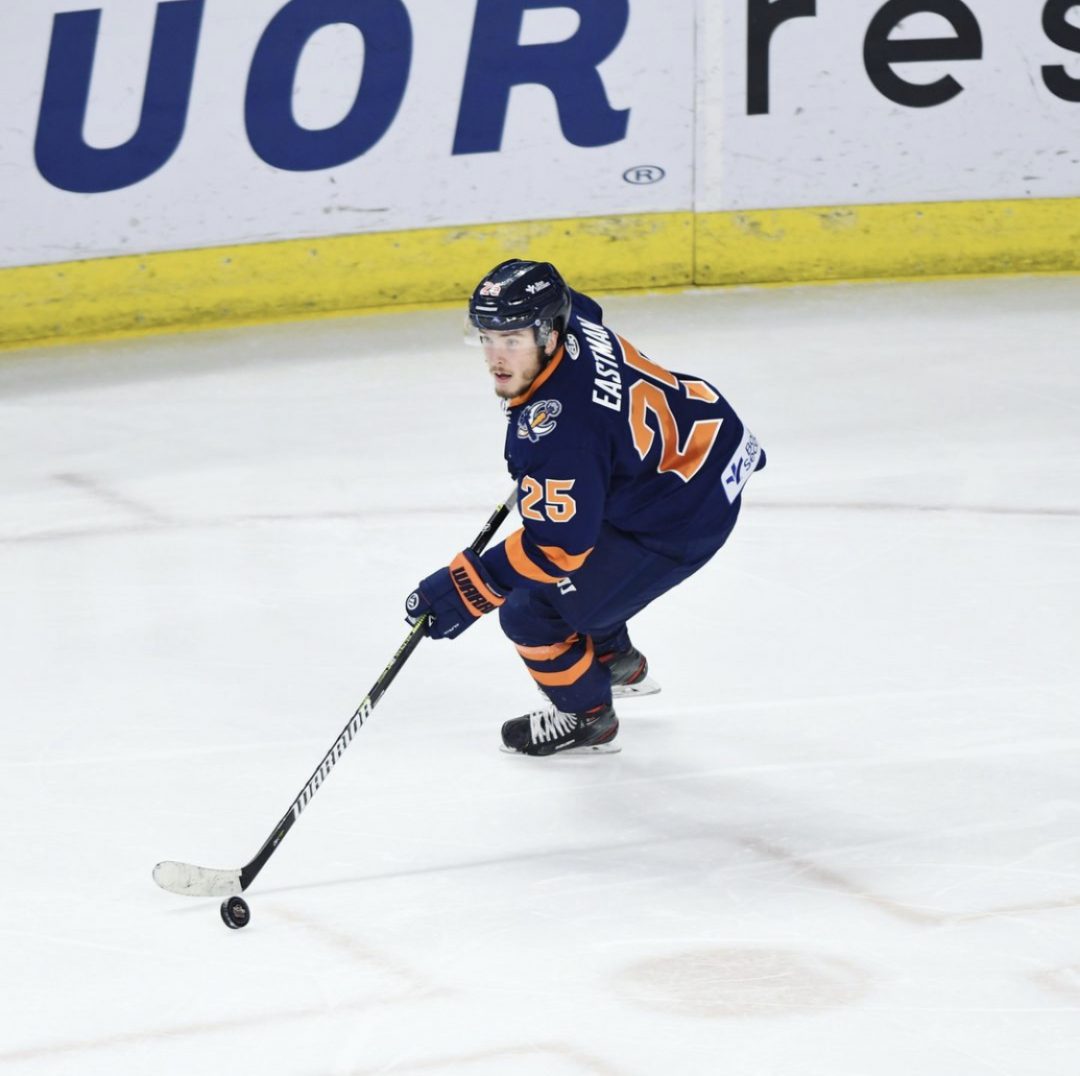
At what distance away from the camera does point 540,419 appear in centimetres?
321

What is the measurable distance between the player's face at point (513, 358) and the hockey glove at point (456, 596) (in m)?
0.29

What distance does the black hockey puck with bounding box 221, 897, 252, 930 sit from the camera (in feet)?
9.71

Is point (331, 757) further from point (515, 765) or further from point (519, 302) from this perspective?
point (519, 302)

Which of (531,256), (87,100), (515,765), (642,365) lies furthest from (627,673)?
(87,100)

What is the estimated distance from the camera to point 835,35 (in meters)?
7.51

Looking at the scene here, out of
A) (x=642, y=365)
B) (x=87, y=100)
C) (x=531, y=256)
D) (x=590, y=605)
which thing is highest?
(x=642, y=365)

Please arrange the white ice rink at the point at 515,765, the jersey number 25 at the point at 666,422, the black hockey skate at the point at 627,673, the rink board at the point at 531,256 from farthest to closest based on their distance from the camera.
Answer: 1. the rink board at the point at 531,256
2. the black hockey skate at the point at 627,673
3. the jersey number 25 at the point at 666,422
4. the white ice rink at the point at 515,765

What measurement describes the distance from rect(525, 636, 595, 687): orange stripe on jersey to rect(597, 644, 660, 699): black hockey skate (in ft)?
0.70

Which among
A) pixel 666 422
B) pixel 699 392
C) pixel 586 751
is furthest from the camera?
pixel 586 751

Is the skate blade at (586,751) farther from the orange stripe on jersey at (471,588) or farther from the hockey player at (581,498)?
the orange stripe on jersey at (471,588)

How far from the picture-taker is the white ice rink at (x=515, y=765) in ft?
8.81

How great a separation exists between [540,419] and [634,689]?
0.95 m

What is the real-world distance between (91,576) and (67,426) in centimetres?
157

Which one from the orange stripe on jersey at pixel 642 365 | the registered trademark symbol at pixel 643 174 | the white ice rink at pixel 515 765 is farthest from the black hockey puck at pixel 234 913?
the registered trademark symbol at pixel 643 174
